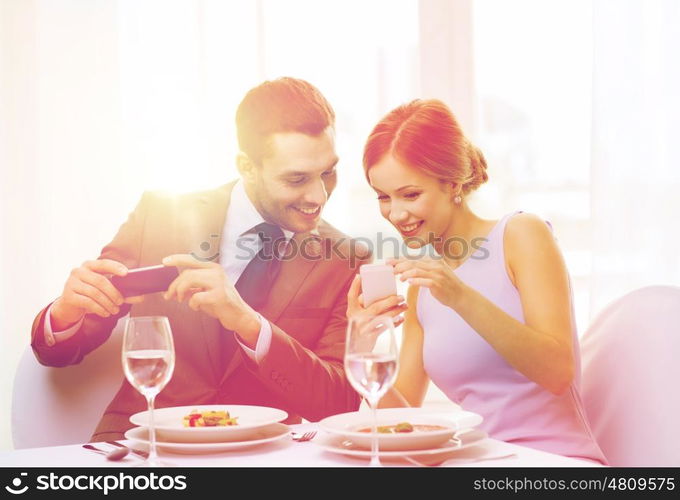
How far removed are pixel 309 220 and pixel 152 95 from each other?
0.54 meters

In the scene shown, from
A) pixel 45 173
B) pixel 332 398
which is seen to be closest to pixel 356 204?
pixel 332 398

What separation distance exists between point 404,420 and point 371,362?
1.12 ft

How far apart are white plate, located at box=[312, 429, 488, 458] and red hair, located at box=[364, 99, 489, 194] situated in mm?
885

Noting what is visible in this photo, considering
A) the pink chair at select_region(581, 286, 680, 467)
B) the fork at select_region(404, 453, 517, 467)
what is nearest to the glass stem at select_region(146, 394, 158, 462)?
the fork at select_region(404, 453, 517, 467)

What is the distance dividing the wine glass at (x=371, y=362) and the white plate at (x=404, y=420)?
6 centimetres

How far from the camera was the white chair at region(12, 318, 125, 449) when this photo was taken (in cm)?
205

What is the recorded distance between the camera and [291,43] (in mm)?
2363

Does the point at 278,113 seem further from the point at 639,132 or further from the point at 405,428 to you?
the point at 405,428

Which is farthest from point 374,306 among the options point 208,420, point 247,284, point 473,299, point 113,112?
point 113,112

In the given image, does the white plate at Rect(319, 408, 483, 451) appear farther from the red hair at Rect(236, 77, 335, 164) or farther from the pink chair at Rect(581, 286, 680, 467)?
→ the red hair at Rect(236, 77, 335, 164)

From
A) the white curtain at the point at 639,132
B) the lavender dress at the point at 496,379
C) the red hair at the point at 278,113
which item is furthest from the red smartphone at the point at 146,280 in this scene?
the white curtain at the point at 639,132

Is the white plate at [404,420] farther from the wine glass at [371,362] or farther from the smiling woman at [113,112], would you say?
the smiling woman at [113,112]

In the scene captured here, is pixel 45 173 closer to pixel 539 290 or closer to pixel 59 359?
pixel 59 359

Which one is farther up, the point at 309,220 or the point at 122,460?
the point at 309,220
